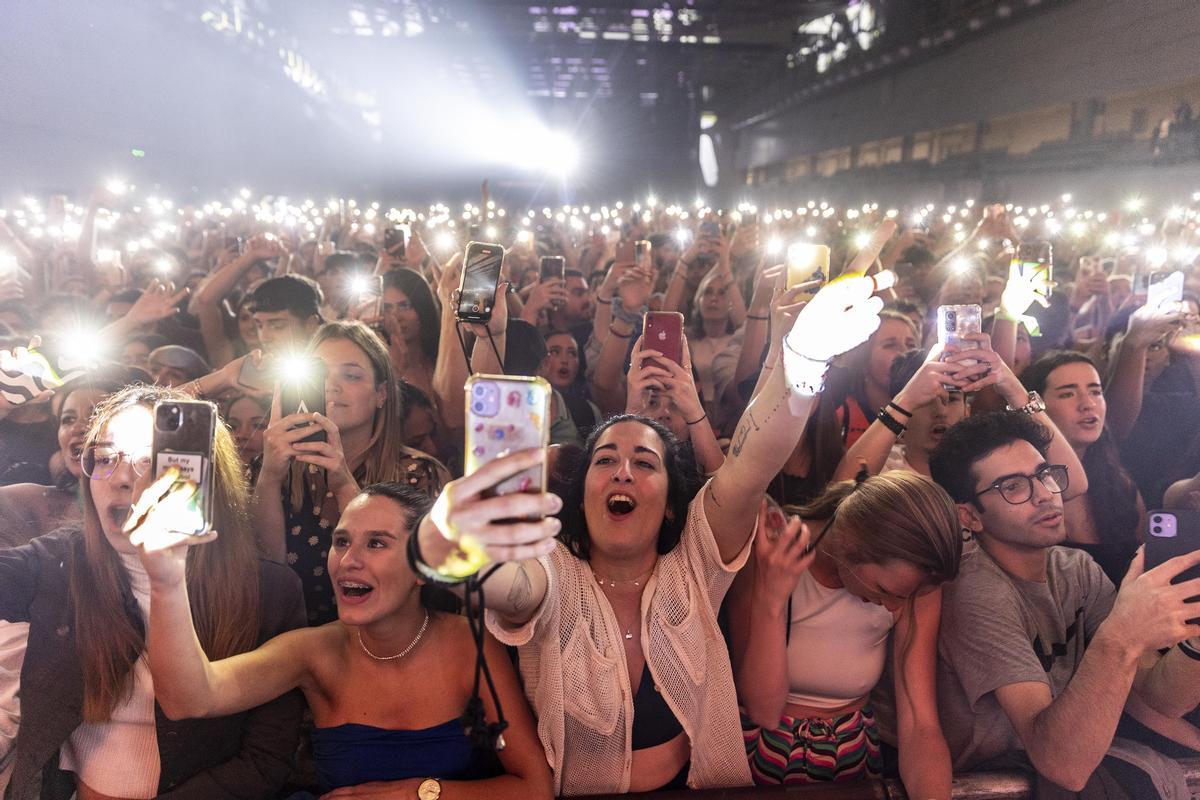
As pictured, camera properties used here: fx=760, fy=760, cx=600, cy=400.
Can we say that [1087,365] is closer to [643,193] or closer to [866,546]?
[866,546]

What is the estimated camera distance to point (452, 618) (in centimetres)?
195

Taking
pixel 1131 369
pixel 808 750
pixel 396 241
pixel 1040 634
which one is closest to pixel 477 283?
pixel 808 750

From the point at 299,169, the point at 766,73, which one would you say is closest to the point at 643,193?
the point at 766,73

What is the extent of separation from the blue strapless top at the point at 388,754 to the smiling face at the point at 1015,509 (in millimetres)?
1533

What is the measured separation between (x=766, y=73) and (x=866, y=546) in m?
26.6

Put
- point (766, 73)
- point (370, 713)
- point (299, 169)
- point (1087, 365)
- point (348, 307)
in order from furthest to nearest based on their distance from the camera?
point (766, 73) < point (299, 169) < point (348, 307) < point (1087, 365) < point (370, 713)

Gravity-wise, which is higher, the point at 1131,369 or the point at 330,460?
the point at 330,460

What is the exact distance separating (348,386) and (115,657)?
1081mm

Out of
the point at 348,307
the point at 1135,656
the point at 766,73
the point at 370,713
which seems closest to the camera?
the point at 1135,656

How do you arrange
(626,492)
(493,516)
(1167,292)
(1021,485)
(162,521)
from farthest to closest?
(1167,292) < (1021,485) < (626,492) < (162,521) < (493,516)

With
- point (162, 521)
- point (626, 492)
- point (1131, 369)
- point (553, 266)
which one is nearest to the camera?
point (162, 521)

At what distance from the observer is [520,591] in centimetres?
155

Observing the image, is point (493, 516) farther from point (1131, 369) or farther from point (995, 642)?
point (1131, 369)

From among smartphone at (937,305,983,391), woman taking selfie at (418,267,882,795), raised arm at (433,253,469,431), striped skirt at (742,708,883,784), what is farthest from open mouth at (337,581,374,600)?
smartphone at (937,305,983,391)
